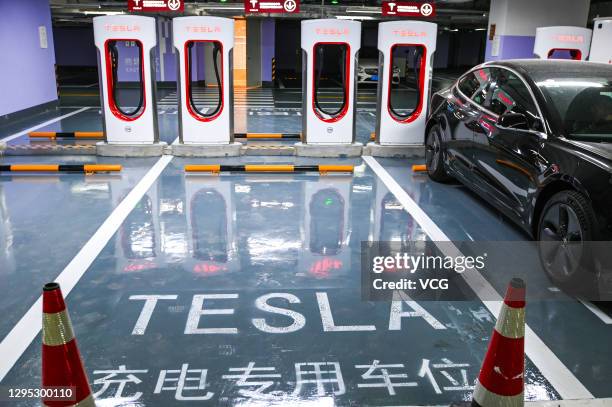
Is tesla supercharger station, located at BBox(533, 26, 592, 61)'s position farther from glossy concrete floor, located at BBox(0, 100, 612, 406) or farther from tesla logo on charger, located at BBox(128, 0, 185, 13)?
tesla logo on charger, located at BBox(128, 0, 185, 13)

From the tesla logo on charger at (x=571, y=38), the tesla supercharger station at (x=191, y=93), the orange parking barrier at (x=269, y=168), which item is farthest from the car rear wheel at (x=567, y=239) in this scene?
the tesla logo on charger at (x=571, y=38)

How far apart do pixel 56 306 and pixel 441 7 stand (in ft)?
75.4

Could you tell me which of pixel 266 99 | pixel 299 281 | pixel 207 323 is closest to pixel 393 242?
→ pixel 299 281

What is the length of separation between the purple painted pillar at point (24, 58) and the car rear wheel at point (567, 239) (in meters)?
10.6

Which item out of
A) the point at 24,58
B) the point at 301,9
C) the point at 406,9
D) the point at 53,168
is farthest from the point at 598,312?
the point at 301,9

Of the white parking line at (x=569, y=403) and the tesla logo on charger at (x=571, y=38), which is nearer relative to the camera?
the white parking line at (x=569, y=403)

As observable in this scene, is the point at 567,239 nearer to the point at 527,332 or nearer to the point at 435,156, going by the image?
the point at 527,332

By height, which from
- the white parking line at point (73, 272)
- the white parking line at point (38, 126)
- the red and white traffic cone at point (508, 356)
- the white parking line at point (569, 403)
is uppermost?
the red and white traffic cone at point (508, 356)

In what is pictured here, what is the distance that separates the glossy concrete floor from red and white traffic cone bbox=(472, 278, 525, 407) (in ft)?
1.56

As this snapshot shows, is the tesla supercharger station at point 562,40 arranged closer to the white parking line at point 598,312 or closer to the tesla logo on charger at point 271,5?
the tesla logo on charger at point 271,5

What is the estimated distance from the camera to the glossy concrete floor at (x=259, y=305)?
2900 millimetres

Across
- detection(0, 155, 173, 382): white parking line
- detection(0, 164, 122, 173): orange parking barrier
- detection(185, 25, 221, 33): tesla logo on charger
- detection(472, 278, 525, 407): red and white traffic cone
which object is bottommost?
detection(0, 155, 173, 382): white parking line

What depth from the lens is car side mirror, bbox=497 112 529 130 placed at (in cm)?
453

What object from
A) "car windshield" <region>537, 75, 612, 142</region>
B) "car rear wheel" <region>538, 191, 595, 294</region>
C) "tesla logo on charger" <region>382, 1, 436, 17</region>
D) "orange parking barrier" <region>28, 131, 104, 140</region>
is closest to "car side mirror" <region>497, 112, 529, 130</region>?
"car windshield" <region>537, 75, 612, 142</region>
